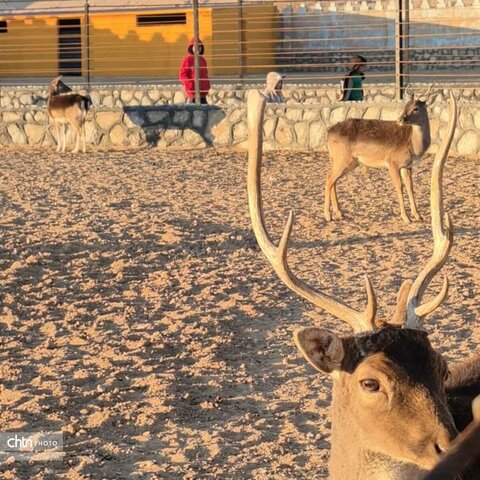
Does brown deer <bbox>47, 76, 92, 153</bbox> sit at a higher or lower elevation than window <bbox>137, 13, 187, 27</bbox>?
lower

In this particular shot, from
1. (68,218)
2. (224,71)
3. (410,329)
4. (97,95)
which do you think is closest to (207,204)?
(68,218)

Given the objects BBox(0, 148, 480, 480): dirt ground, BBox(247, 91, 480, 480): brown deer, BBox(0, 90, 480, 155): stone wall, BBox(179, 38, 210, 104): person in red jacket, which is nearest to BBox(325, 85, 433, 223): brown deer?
BBox(0, 148, 480, 480): dirt ground

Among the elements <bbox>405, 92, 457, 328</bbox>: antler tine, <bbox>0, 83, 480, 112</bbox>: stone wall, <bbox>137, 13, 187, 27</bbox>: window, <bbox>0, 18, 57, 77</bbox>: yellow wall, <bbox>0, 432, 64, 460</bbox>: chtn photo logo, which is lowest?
<bbox>0, 432, 64, 460</bbox>: chtn photo logo

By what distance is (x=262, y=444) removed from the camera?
5.80m

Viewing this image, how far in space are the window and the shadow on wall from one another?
15.4 meters

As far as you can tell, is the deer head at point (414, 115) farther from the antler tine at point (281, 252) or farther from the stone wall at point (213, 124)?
the antler tine at point (281, 252)

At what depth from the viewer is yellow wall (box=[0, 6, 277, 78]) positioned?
31.3m

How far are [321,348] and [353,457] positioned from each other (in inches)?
14.7

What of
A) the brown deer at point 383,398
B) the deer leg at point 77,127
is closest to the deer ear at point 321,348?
the brown deer at point 383,398

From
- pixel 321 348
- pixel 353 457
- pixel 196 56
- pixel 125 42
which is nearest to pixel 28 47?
pixel 125 42

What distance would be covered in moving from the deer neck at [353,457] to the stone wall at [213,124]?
12.3 metres

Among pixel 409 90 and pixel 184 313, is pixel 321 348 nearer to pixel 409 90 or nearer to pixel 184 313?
pixel 184 313

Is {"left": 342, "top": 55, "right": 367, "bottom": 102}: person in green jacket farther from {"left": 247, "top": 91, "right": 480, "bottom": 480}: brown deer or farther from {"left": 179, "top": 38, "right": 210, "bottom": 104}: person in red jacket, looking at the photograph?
{"left": 247, "top": 91, "right": 480, "bottom": 480}: brown deer

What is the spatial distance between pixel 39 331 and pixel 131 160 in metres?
9.09
